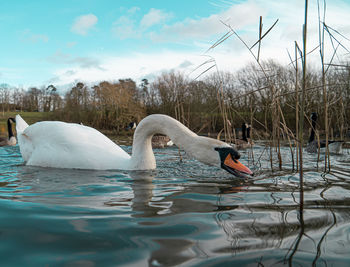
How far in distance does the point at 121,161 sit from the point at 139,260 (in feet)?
9.41

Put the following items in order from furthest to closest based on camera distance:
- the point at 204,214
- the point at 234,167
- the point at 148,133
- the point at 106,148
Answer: the point at 106,148 → the point at 148,133 → the point at 234,167 → the point at 204,214

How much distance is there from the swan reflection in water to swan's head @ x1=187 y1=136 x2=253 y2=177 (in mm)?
226

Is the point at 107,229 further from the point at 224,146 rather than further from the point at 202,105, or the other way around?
the point at 202,105

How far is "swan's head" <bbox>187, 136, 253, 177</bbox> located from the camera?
3299mm

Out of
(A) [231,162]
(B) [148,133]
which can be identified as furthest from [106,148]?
(A) [231,162]

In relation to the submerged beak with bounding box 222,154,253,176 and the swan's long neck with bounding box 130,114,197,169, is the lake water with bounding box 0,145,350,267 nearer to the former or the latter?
the submerged beak with bounding box 222,154,253,176

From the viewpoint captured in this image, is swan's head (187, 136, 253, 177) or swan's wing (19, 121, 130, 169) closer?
swan's head (187, 136, 253, 177)

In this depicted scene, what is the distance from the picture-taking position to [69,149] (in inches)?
179

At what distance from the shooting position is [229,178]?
4074 mm

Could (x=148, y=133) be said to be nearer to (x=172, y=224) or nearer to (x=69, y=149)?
(x=69, y=149)

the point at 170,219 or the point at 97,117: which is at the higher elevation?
the point at 97,117

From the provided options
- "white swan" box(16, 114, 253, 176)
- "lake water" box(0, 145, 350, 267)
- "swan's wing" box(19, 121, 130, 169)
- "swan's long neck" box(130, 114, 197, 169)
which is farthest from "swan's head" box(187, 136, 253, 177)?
"swan's wing" box(19, 121, 130, 169)

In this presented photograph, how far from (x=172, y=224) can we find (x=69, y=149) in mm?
2920

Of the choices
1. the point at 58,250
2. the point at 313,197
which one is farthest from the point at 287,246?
the point at 313,197
